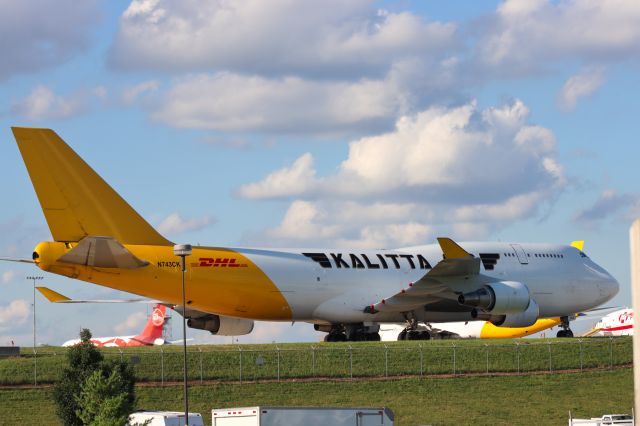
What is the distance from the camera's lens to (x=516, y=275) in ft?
Answer: 168

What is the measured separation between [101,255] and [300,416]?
45.3ft

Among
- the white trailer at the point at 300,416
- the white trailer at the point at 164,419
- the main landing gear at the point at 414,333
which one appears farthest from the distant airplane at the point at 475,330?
the white trailer at the point at 300,416

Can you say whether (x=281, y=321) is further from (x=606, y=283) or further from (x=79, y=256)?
(x=606, y=283)

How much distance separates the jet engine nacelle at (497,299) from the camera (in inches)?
1845

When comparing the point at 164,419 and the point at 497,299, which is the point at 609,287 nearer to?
the point at 497,299

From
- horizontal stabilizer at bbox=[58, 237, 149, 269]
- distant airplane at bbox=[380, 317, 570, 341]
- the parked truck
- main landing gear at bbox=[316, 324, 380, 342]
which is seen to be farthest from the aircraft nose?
horizontal stabilizer at bbox=[58, 237, 149, 269]

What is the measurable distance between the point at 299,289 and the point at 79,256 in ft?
33.9

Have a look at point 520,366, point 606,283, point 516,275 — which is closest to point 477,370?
point 520,366

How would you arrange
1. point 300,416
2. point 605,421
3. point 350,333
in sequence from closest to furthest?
point 300,416 → point 605,421 → point 350,333

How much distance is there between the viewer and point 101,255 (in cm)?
3872

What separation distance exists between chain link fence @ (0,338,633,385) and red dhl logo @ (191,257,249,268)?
15.5 ft

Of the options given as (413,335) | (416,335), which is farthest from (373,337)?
(416,335)

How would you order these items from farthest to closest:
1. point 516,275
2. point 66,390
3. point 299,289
→ point 516,275
point 299,289
point 66,390

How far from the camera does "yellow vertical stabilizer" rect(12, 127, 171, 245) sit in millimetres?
39312
